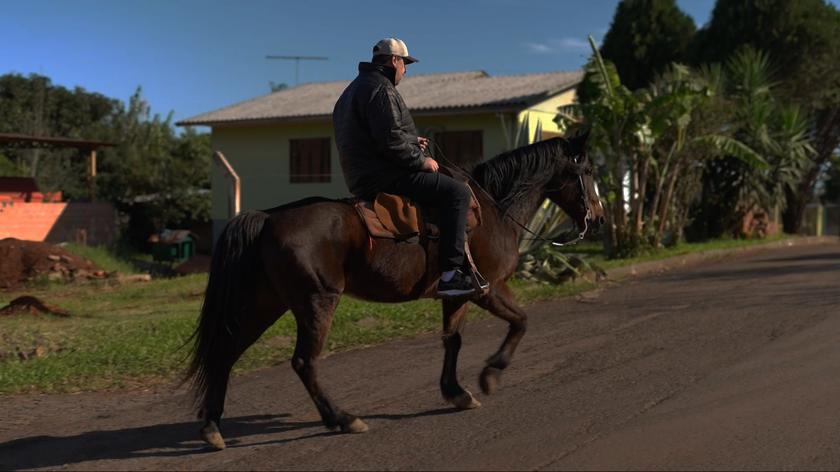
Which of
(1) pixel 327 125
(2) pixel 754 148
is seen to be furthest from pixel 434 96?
(2) pixel 754 148

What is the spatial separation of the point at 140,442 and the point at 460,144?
51.6 ft

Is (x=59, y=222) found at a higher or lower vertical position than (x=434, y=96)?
lower

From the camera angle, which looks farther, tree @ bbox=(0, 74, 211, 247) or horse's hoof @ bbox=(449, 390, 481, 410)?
tree @ bbox=(0, 74, 211, 247)

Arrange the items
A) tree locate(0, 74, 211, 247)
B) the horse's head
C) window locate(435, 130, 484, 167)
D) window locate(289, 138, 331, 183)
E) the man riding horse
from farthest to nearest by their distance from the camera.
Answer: tree locate(0, 74, 211, 247) → window locate(289, 138, 331, 183) → window locate(435, 130, 484, 167) → the horse's head → the man riding horse

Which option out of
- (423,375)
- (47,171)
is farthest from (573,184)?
(47,171)

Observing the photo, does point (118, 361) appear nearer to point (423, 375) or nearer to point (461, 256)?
point (423, 375)

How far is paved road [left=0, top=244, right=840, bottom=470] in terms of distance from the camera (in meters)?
4.67

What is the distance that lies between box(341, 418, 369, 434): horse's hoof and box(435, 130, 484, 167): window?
1490 cm

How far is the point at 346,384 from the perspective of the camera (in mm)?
6695

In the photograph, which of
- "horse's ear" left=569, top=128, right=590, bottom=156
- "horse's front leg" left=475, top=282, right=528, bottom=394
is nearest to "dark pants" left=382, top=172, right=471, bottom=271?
"horse's front leg" left=475, top=282, right=528, bottom=394

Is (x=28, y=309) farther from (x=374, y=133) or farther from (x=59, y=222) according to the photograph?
(x=59, y=222)

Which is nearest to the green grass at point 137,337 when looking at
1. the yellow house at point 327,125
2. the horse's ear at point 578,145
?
the horse's ear at point 578,145

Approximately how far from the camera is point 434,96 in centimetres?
2158

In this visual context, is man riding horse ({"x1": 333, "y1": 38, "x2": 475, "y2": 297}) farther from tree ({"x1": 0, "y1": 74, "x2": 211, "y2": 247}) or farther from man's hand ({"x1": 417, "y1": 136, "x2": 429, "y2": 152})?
tree ({"x1": 0, "y1": 74, "x2": 211, "y2": 247})
